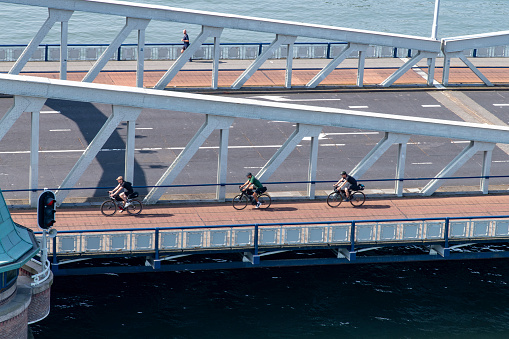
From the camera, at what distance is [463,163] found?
38.3 m

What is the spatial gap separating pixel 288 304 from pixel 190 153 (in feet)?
21.7

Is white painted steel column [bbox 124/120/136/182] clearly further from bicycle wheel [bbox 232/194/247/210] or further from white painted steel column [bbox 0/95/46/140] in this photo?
bicycle wheel [bbox 232/194/247/210]

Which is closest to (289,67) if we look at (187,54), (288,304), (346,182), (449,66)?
(187,54)

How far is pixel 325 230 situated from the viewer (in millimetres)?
33625

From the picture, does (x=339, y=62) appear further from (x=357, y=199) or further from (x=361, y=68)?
(x=357, y=199)

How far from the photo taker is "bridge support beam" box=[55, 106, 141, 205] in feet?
116

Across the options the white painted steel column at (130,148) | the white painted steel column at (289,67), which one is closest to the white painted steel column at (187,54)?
the white painted steel column at (289,67)

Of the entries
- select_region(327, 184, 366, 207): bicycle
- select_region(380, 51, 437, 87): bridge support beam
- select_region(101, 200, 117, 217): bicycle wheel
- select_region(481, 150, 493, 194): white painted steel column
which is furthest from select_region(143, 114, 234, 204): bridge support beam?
select_region(380, 51, 437, 87): bridge support beam

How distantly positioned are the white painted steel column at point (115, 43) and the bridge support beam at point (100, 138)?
51.0 feet

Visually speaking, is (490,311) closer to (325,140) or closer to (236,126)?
(325,140)

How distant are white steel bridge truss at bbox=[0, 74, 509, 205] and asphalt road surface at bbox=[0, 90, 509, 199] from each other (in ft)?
7.47

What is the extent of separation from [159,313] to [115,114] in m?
7.33

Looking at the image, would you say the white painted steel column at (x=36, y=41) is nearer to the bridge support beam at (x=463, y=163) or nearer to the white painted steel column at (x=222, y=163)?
the white painted steel column at (x=222, y=163)

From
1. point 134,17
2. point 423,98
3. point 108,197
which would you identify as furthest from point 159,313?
point 423,98
